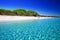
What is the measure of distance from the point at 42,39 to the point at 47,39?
0.92 feet

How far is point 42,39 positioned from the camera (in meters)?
5.98

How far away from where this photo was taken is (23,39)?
593 cm

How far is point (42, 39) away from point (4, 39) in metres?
2.02

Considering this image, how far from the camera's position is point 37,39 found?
19.6ft

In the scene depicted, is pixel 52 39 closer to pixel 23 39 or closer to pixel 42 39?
pixel 42 39

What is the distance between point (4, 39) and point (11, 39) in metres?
0.37

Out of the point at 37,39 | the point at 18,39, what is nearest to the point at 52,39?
the point at 37,39

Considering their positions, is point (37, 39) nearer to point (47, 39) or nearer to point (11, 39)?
point (47, 39)

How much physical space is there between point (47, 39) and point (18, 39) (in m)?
1.56

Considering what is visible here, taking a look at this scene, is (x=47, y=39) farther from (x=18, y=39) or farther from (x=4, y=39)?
(x=4, y=39)

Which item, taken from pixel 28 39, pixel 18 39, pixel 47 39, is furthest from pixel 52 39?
pixel 18 39

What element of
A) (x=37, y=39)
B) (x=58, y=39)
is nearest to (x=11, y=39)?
(x=37, y=39)

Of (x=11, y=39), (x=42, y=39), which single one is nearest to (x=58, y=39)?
(x=42, y=39)

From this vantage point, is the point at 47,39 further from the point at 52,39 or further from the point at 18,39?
the point at 18,39
